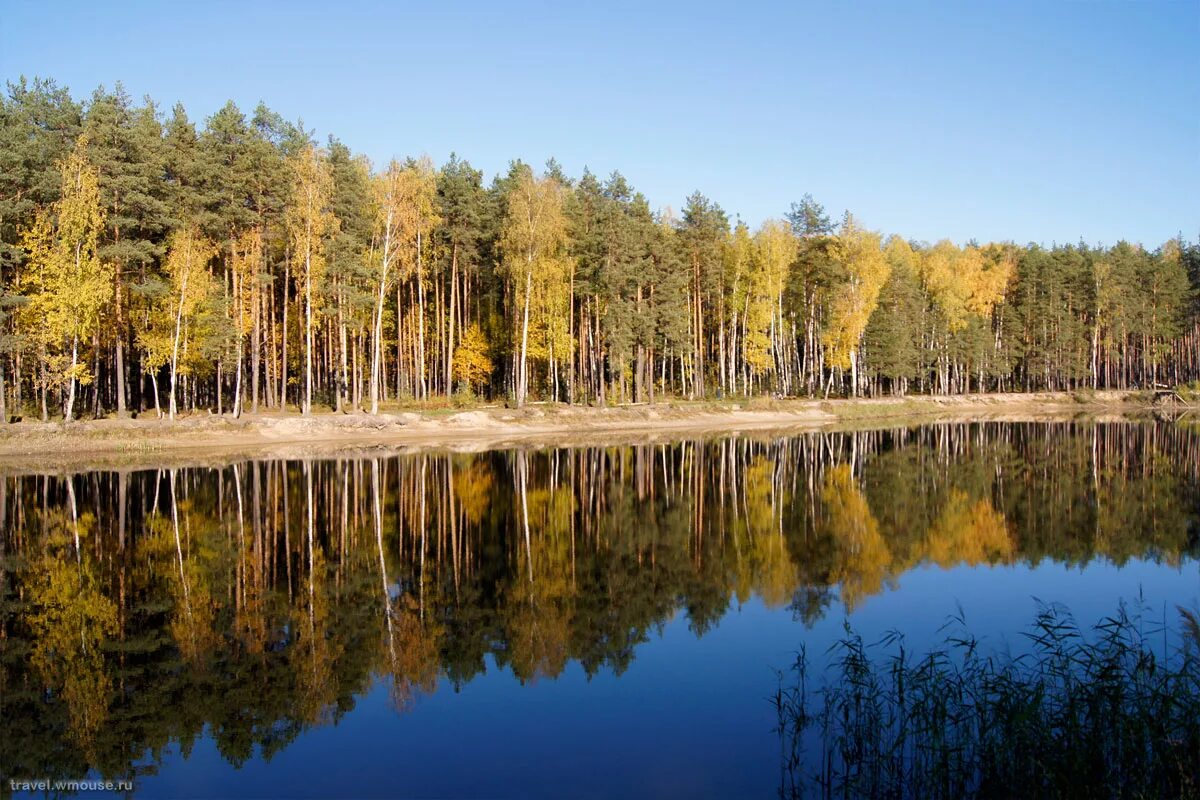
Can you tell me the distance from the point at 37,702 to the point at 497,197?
53.5 meters

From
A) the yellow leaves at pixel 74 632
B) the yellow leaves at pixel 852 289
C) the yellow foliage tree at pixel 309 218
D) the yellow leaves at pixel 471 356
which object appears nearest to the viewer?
the yellow leaves at pixel 74 632

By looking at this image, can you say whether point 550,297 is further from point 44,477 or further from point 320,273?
point 44,477

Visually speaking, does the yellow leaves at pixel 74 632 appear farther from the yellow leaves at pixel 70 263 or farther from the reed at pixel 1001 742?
the yellow leaves at pixel 70 263

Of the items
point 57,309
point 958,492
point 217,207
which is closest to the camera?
point 958,492

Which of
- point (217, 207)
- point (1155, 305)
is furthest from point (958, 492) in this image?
point (1155, 305)

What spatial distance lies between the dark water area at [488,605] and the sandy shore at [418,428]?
834 centimetres

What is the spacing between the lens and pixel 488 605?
14.9m

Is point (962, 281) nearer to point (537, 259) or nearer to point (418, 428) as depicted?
point (537, 259)

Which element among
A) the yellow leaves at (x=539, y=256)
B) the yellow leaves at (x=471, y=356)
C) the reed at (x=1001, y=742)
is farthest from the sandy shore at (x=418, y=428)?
the reed at (x=1001, y=742)

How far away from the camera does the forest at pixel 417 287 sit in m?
40.5

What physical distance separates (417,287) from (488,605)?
48.7m

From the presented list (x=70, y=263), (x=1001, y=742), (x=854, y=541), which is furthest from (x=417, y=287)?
(x=1001, y=742)

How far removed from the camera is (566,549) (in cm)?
1966

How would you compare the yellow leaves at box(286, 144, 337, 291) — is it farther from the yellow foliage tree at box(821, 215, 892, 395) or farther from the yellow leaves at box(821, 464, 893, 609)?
the yellow foliage tree at box(821, 215, 892, 395)
